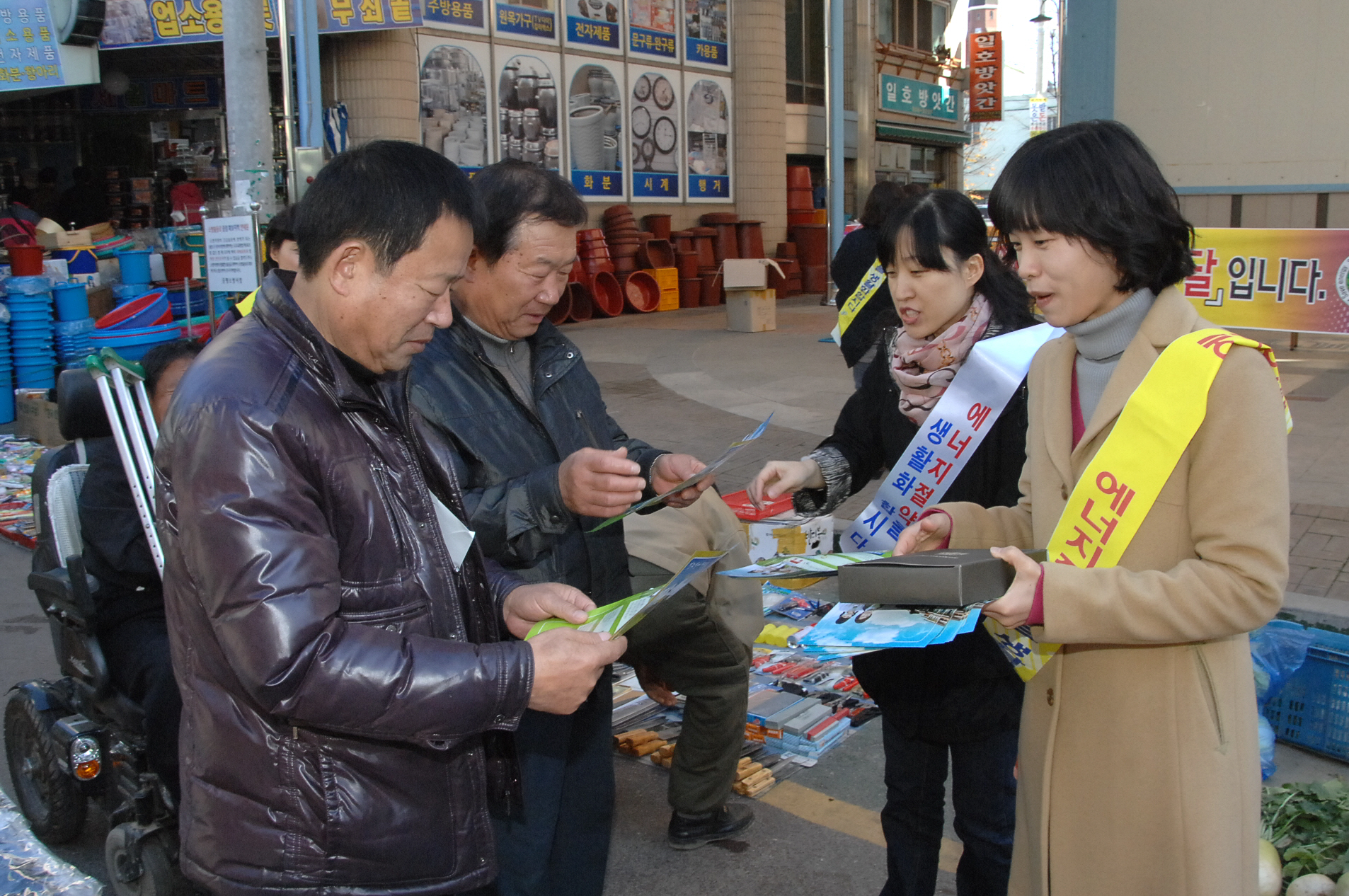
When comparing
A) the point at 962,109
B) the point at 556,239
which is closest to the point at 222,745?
the point at 556,239

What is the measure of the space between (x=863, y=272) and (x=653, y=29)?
1306 cm

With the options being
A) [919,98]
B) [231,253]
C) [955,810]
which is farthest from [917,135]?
[955,810]

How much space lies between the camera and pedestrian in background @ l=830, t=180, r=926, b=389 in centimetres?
604

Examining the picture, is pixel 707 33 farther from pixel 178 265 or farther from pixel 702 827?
pixel 702 827

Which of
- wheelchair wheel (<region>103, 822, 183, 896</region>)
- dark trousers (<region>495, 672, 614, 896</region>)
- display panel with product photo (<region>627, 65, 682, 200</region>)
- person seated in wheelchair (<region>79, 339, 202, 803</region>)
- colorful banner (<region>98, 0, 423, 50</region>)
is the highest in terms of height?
colorful banner (<region>98, 0, 423, 50</region>)

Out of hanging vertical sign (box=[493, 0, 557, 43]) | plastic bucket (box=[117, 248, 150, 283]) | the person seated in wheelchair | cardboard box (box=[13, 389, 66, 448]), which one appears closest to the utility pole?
cardboard box (box=[13, 389, 66, 448])

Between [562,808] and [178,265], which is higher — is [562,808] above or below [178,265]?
below

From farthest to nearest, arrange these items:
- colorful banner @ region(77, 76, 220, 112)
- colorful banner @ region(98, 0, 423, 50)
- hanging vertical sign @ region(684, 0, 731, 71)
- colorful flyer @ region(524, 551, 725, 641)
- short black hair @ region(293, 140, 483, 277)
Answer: hanging vertical sign @ region(684, 0, 731, 71) → colorful banner @ region(77, 76, 220, 112) → colorful banner @ region(98, 0, 423, 50) → colorful flyer @ region(524, 551, 725, 641) → short black hair @ region(293, 140, 483, 277)

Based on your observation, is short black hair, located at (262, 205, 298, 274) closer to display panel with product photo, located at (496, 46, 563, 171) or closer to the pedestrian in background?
the pedestrian in background

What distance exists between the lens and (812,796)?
11.9 ft

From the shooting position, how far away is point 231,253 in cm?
730

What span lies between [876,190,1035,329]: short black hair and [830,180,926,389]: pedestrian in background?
3.04m

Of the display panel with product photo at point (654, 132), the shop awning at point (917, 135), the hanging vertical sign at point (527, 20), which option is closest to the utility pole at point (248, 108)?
the hanging vertical sign at point (527, 20)

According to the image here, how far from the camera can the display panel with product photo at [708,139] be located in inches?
762
